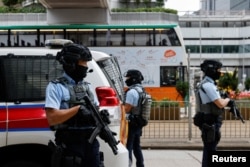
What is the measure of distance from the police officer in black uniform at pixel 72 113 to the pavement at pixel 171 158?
4.94 meters

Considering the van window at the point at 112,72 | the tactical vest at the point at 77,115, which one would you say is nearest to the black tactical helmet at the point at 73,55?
the tactical vest at the point at 77,115

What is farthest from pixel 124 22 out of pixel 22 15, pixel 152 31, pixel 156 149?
pixel 156 149

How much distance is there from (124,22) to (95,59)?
31328 millimetres

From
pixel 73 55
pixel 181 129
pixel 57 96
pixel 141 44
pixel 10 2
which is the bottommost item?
pixel 181 129

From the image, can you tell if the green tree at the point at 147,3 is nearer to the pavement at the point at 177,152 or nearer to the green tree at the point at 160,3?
the green tree at the point at 160,3

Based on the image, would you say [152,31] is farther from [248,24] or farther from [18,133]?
[248,24]

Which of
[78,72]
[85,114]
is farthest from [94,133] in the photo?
[78,72]

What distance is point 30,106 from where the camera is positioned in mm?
5723

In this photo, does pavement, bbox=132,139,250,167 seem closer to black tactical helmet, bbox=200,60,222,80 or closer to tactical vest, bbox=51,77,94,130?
black tactical helmet, bbox=200,60,222,80

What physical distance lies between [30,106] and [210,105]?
257 cm

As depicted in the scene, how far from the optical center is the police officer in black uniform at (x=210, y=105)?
Answer: 710 cm

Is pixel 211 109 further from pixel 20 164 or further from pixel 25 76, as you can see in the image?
pixel 20 164

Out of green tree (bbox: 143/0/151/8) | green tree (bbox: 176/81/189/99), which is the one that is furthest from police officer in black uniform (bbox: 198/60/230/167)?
green tree (bbox: 143/0/151/8)

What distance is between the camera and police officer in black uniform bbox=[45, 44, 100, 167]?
4.47 metres
